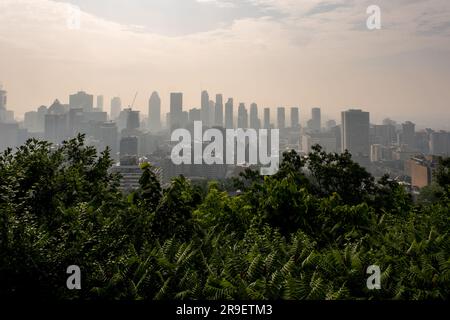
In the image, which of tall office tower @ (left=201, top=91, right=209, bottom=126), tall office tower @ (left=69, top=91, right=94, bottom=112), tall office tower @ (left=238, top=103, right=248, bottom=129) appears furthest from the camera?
tall office tower @ (left=69, top=91, right=94, bottom=112)

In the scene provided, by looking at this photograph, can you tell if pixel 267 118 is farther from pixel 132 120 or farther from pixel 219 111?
pixel 132 120

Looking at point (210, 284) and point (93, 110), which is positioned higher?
point (93, 110)

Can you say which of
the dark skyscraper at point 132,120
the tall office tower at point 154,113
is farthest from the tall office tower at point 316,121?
the dark skyscraper at point 132,120

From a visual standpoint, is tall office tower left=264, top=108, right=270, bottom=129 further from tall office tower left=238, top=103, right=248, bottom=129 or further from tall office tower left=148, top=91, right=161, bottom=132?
tall office tower left=148, top=91, right=161, bottom=132

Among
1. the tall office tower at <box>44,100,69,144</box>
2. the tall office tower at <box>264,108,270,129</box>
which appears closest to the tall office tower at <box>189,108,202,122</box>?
the tall office tower at <box>264,108,270,129</box>

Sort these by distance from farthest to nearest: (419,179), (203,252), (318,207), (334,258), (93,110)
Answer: (419,179), (93,110), (318,207), (203,252), (334,258)

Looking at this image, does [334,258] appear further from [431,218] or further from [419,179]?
[419,179]
